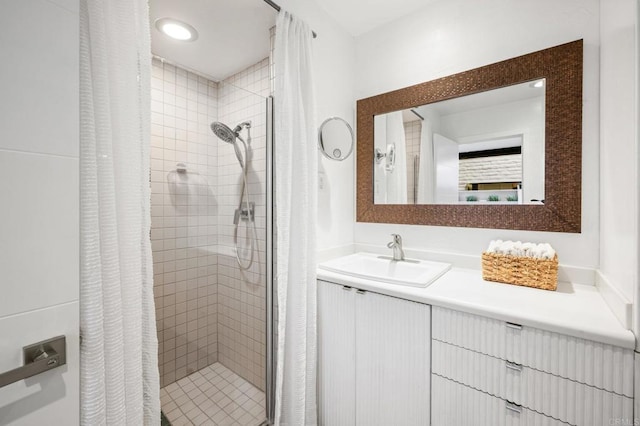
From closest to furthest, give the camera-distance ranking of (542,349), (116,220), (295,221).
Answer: (116,220) → (542,349) → (295,221)

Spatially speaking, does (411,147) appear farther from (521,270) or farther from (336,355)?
(336,355)

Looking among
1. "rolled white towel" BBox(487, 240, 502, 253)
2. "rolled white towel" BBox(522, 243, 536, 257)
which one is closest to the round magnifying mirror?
"rolled white towel" BBox(487, 240, 502, 253)

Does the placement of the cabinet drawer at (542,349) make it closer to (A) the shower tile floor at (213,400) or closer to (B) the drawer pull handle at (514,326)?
A: (B) the drawer pull handle at (514,326)

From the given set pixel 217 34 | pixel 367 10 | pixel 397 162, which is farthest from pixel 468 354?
pixel 217 34

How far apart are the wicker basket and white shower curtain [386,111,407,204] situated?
633mm

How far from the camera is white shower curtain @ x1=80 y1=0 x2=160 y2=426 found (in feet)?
2.16

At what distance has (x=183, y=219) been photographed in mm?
1219

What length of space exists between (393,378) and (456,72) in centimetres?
168

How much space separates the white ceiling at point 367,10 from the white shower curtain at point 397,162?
62 centimetres

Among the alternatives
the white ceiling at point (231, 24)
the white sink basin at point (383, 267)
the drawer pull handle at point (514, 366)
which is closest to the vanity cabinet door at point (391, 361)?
the white sink basin at point (383, 267)

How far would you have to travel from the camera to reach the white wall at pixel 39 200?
1.73 feet

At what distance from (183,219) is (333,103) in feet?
3.93

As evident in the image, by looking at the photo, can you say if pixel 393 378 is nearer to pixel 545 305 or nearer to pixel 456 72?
pixel 545 305

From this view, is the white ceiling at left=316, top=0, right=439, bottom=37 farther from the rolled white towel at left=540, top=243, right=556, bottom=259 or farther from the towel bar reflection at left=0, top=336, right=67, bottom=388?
the towel bar reflection at left=0, top=336, right=67, bottom=388
